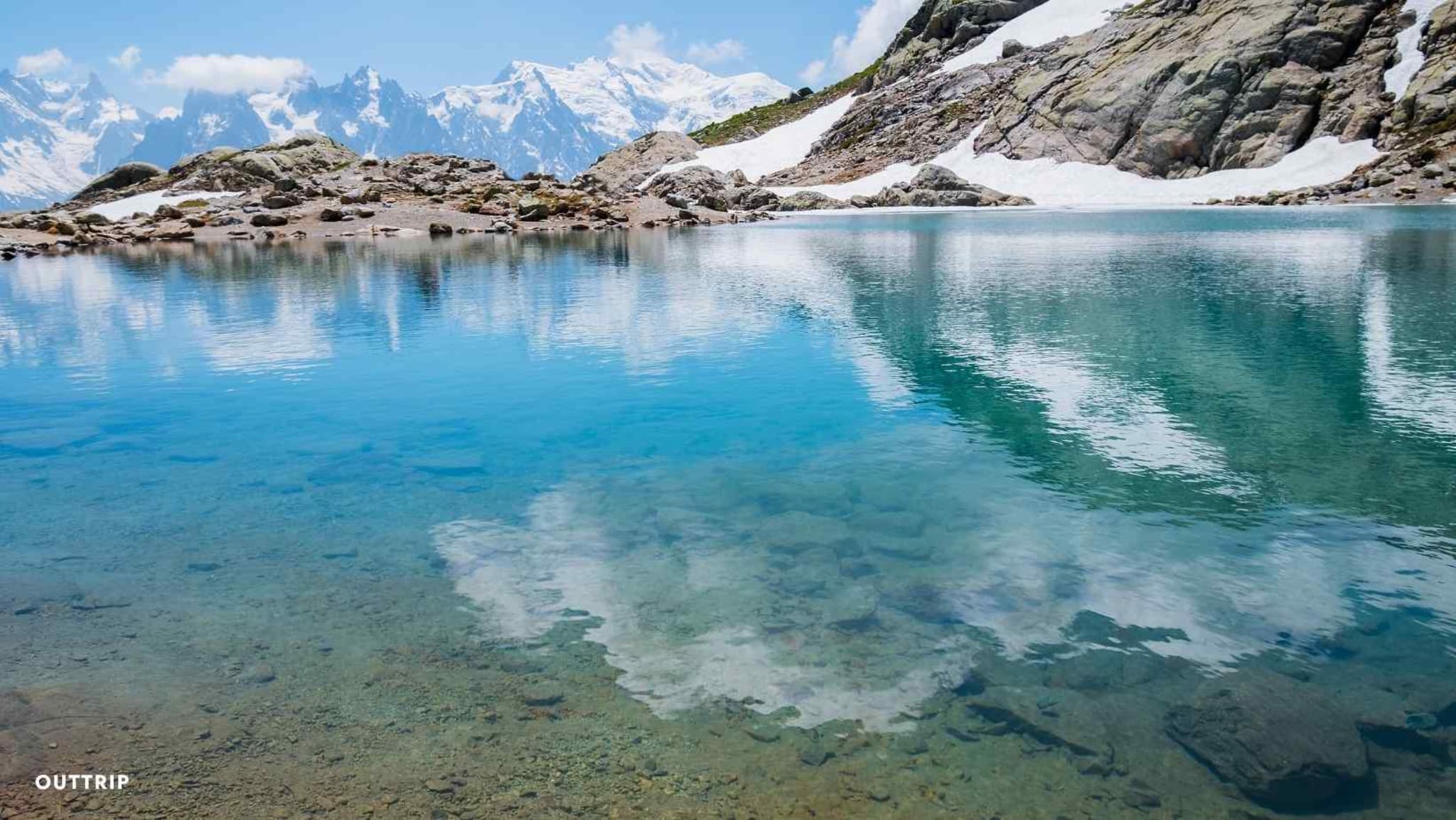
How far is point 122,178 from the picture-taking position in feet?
360

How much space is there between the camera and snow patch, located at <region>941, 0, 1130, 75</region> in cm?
15225

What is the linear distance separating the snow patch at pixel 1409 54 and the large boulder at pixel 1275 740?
117412 millimetres

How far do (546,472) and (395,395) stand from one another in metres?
6.86

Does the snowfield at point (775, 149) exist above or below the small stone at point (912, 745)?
above

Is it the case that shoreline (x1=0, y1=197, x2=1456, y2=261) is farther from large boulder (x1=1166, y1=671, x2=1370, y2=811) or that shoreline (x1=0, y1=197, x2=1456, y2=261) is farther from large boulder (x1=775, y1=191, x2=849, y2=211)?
Answer: large boulder (x1=1166, y1=671, x2=1370, y2=811)

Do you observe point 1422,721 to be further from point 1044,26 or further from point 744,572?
point 1044,26

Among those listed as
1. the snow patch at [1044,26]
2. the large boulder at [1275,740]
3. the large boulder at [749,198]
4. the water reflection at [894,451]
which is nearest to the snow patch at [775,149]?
the snow patch at [1044,26]

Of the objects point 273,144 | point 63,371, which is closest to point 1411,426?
point 63,371

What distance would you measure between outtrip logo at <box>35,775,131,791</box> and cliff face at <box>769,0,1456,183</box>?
382 feet

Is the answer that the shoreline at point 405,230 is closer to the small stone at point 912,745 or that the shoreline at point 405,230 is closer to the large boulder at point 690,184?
the large boulder at point 690,184

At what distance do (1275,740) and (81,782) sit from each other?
8.75 meters

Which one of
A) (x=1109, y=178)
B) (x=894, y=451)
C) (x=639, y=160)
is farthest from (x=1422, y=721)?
(x=639, y=160)

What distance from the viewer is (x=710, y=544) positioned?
10.5 metres

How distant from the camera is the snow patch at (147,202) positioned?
94.4 meters
